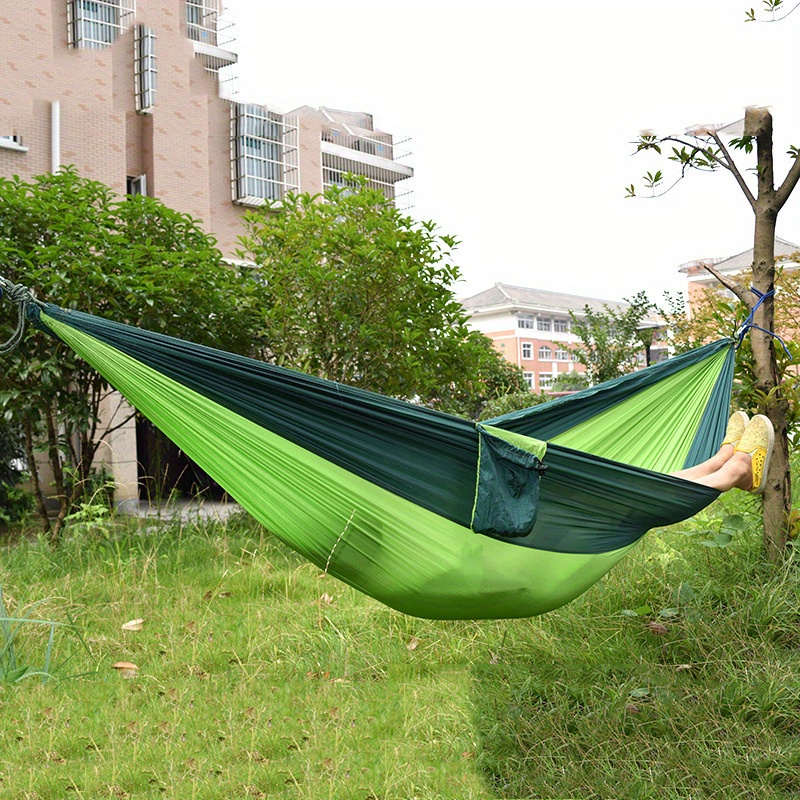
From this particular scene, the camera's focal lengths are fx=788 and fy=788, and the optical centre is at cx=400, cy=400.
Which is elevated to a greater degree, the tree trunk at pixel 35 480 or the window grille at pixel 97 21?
the window grille at pixel 97 21

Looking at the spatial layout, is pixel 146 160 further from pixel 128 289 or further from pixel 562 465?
pixel 562 465

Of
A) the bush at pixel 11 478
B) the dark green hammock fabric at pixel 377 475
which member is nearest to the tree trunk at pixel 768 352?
the dark green hammock fabric at pixel 377 475

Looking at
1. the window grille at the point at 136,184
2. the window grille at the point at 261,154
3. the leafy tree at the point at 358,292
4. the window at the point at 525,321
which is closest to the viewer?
the leafy tree at the point at 358,292

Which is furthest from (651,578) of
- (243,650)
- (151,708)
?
(151,708)

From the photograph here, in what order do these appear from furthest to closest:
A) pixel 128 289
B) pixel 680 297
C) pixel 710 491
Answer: pixel 680 297, pixel 128 289, pixel 710 491

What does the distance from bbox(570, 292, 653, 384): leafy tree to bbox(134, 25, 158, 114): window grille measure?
619cm

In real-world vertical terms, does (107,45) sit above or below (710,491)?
above

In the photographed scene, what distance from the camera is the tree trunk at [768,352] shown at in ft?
7.92

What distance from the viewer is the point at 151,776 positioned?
1.87 metres

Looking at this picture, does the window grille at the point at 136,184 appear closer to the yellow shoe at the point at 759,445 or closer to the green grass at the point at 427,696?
the green grass at the point at 427,696

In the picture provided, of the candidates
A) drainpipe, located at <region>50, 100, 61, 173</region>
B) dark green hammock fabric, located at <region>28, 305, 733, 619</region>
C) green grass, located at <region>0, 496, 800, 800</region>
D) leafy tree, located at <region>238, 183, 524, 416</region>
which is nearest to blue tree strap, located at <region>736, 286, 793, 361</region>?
green grass, located at <region>0, 496, 800, 800</region>

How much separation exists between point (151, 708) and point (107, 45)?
30.2 feet

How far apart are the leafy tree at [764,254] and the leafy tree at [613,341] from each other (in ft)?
27.1

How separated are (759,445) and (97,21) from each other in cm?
994
